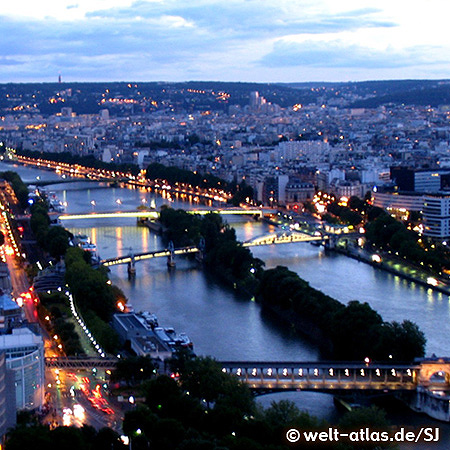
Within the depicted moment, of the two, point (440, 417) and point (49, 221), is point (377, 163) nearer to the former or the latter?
point (49, 221)

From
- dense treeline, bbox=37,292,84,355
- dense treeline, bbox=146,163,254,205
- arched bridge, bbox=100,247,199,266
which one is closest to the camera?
dense treeline, bbox=37,292,84,355

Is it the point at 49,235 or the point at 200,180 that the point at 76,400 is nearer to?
the point at 49,235

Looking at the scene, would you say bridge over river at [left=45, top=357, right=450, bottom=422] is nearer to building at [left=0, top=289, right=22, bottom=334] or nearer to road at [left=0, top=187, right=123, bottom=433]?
road at [left=0, top=187, right=123, bottom=433]

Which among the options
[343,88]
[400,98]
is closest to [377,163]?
[400,98]

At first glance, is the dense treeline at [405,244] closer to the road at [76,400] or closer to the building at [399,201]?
the building at [399,201]

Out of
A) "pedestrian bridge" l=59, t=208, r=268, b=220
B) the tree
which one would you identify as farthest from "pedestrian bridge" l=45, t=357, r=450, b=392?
"pedestrian bridge" l=59, t=208, r=268, b=220

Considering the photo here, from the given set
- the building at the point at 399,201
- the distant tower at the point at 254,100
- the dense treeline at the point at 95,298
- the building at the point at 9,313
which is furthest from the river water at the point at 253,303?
the distant tower at the point at 254,100
